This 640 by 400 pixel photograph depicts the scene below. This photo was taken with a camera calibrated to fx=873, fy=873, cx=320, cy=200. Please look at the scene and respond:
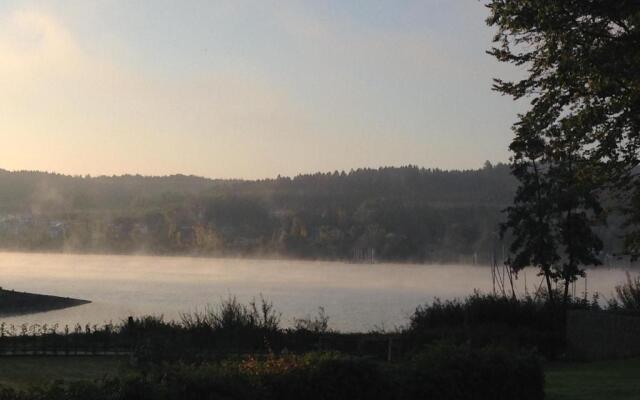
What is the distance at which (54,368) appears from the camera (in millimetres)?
22203

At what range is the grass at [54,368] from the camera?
19.7 m

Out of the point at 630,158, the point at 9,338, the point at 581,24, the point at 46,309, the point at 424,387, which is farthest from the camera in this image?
the point at 46,309

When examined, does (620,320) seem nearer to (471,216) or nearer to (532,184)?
(532,184)

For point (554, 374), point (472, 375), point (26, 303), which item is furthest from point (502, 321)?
point (26, 303)

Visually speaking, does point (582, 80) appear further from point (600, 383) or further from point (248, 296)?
point (248, 296)

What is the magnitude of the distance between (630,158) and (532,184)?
1664 centimetres

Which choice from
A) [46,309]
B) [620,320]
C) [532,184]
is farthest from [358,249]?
[620,320]

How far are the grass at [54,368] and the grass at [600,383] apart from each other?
9.96 m

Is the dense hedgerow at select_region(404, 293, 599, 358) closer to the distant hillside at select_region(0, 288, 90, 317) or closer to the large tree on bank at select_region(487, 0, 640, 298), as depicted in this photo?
the large tree on bank at select_region(487, 0, 640, 298)

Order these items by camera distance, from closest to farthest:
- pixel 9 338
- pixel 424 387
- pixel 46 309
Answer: pixel 424 387
pixel 9 338
pixel 46 309

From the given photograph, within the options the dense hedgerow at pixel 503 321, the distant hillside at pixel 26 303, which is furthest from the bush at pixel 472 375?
the distant hillside at pixel 26 303

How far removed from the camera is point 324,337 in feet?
89.8

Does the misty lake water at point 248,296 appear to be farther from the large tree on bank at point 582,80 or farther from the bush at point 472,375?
the bush at point 472,375

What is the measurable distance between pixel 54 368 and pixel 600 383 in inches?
521
